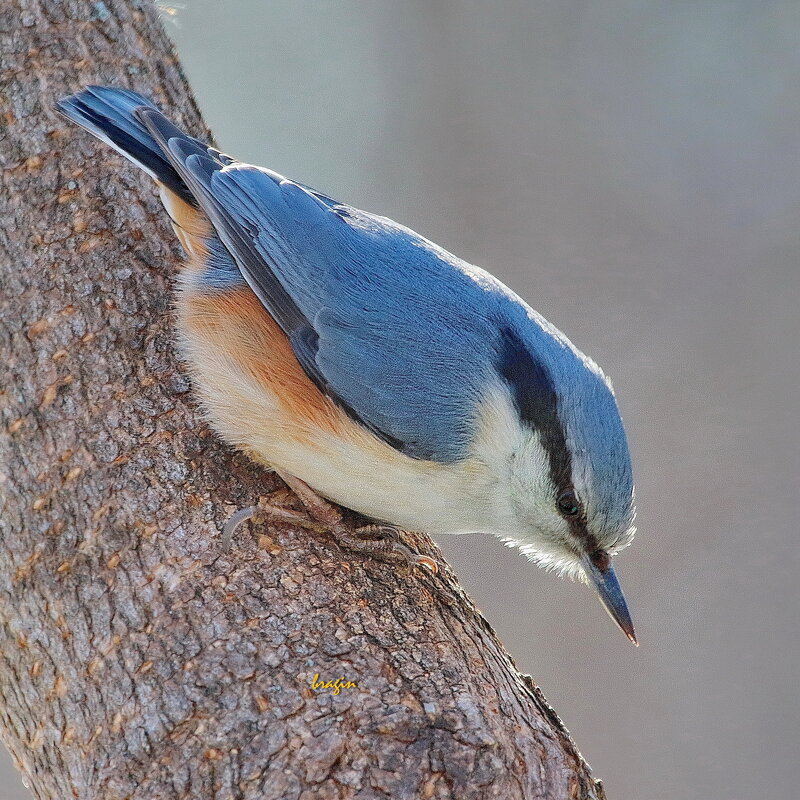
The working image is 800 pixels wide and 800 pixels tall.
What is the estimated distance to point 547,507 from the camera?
7.33 feet

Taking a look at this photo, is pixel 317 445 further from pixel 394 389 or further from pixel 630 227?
pixel 630 227

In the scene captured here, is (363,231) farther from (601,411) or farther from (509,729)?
(509,729)

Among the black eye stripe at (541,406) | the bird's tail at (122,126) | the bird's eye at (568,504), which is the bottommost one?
the bird's eye at (568,504)

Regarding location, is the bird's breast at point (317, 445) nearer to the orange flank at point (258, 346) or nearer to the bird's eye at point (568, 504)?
the orange flank at point (258, 346)

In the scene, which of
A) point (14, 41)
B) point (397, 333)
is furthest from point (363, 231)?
point (14, 41)

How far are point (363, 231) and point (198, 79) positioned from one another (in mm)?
3511

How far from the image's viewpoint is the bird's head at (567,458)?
210cm

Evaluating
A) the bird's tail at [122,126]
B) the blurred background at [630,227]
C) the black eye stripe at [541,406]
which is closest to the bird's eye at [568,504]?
the black eye stripe at [541,406]

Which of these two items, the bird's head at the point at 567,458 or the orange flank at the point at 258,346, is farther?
the orange flank at the point at 258,346

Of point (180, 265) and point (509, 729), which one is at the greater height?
point (180, 265)

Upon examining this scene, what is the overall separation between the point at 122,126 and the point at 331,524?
3.51 ft

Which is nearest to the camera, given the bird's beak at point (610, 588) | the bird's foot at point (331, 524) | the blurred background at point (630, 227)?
the bird's foot at point (331, 524)

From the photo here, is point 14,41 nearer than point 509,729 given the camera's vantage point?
No
